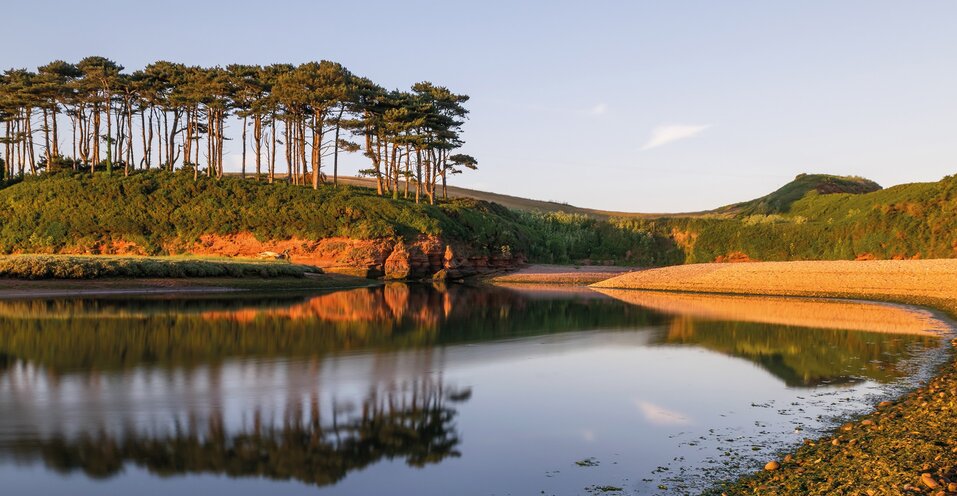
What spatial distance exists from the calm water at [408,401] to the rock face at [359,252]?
25.8m

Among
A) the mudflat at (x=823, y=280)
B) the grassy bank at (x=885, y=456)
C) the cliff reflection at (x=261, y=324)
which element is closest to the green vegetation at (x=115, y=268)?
the cliff reflection at (x=261, y=324)

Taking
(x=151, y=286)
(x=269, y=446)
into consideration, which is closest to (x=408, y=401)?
(x=269, y=446)

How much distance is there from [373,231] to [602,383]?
1490 inches

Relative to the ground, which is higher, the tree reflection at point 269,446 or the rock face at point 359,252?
the rock face at point 359,252

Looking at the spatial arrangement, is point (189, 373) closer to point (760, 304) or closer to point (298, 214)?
point (760, 304)

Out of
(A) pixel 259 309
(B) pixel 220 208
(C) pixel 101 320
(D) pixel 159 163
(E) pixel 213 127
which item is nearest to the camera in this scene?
(C) pixel 101 320

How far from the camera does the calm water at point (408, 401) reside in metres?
8.26

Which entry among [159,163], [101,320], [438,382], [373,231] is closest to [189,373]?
[438,382]

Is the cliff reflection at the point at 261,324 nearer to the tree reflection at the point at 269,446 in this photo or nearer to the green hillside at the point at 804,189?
the tree reflection at the point at 269,446

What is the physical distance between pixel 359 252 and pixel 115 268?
A: 57.6 ft

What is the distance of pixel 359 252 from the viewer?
50.4 m

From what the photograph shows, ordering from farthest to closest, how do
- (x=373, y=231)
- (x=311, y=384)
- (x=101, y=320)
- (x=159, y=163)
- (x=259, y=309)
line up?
(x=159, y=163)
(x=373, y=231)
(x=259, y=309)
(x=101, y=320)
(x=311, y=384)

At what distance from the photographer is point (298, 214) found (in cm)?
5272

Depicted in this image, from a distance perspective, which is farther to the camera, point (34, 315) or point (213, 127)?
point (213, 127)
